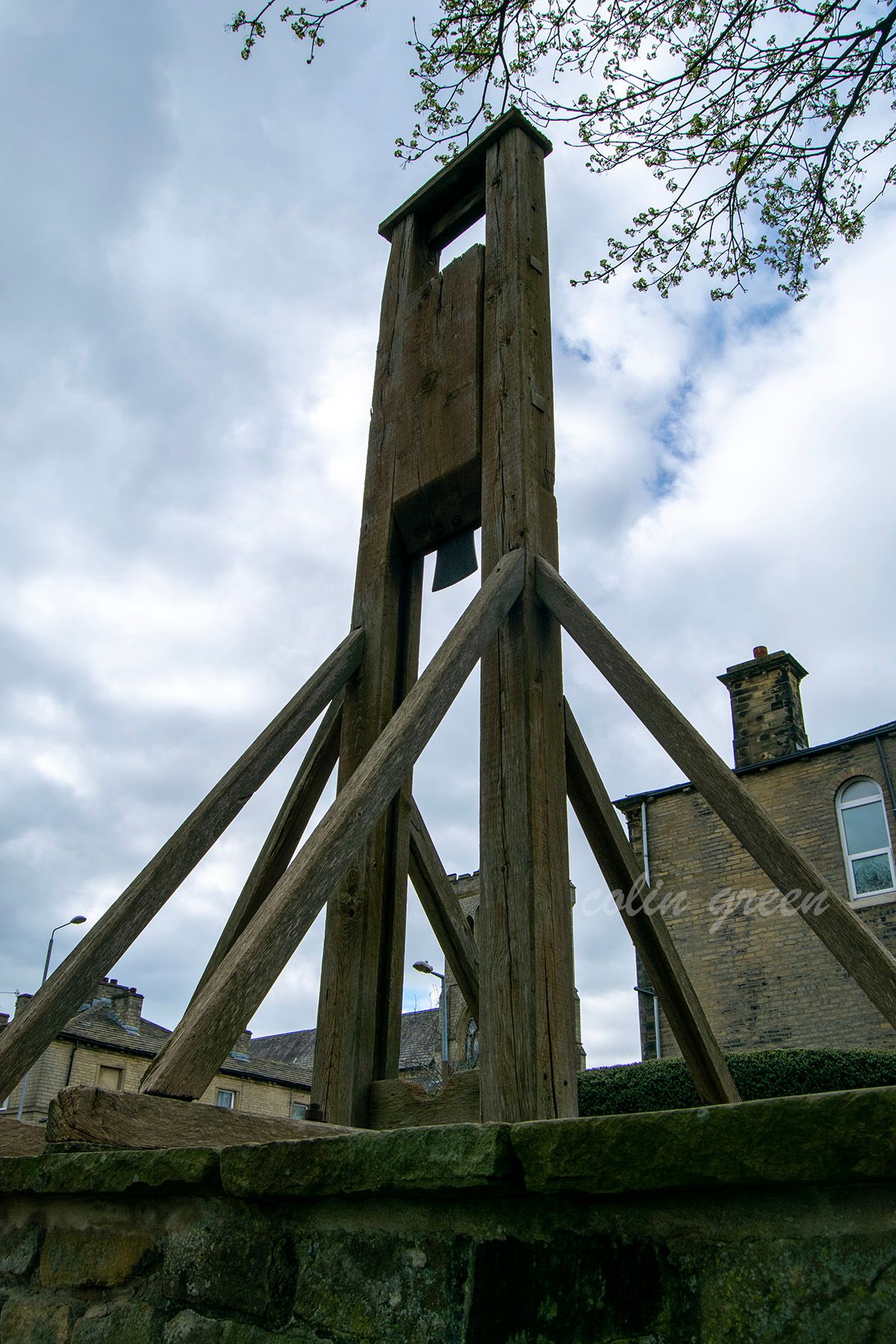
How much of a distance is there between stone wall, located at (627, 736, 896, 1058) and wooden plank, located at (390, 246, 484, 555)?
11.1 m

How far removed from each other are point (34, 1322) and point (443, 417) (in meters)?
2.97

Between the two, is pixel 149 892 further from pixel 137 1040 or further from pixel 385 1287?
pixel 137 1040

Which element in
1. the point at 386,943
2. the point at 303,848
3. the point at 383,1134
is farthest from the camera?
the point at 386,943

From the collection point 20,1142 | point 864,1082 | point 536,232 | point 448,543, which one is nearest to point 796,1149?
point 20,1142

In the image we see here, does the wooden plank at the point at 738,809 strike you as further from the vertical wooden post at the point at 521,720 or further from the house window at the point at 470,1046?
the house window at the point at 470,1046

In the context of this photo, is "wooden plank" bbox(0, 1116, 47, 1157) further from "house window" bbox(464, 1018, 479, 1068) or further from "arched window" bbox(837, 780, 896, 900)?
"house window" bbox(464, 1018, 479, 1068)

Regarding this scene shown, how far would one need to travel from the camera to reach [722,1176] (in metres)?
1.12

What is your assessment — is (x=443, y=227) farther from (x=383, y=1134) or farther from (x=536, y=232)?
(x=383, y=1134)

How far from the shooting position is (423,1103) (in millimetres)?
2738

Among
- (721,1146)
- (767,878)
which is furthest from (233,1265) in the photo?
(767,878)

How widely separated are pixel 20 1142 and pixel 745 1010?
12.9m

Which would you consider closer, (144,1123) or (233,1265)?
(233,1265)

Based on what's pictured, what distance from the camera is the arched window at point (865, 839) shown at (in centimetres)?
1355

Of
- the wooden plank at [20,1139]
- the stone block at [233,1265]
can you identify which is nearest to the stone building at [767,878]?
the wooden plank at [20,1139]
